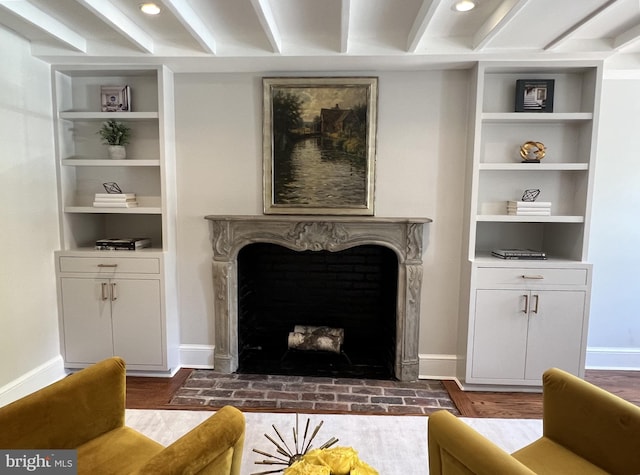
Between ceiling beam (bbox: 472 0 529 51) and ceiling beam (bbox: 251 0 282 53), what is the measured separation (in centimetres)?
133

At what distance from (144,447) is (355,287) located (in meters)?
2.09

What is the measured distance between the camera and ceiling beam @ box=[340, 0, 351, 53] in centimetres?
197

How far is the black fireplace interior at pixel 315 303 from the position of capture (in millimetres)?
3207

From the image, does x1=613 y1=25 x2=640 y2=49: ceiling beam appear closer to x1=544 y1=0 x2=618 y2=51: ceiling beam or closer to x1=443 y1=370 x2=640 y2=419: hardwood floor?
x1=544 y1=0 x2=618 y2=51: ceiling beam

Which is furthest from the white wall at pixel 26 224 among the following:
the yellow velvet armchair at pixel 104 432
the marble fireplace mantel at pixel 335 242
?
the yellow velvet armchair at pixel 104 432

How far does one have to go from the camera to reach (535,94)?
2781mm

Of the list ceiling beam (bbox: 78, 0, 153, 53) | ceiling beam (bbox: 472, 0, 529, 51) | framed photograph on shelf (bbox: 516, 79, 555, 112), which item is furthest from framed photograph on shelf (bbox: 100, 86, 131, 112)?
framed photograph on shelf (bbox: 516, 79, 555, 112)

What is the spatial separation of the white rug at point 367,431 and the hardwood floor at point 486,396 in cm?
11

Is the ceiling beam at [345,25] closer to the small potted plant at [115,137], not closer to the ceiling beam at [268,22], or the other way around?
the ceiling beam at [268,22]

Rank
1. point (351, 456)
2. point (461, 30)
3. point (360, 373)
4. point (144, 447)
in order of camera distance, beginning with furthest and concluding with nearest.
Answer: point (360, 373), point (461, 30), point (144, 447), point (351, 456)

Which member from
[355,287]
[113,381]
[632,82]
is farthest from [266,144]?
[632,82]

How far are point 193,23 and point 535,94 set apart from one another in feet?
8.12

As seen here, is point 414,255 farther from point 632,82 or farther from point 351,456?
point 632,82

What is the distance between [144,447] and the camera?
153cm
